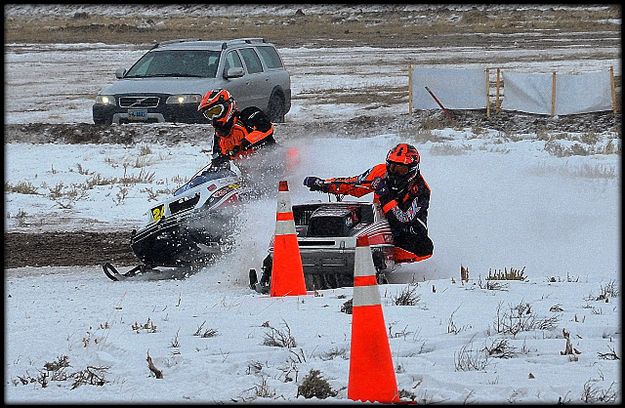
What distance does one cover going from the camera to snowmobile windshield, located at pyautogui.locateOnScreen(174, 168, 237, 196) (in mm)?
11031

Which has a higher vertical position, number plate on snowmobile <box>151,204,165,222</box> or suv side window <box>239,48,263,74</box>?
suv side window <box>239,48,263,74</box>

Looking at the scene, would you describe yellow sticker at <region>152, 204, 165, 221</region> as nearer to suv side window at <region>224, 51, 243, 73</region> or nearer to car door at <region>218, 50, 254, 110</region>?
car door at <region>218, 50, 254, 110</region>

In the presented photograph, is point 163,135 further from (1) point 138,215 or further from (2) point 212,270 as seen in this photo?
(2) point 212,270

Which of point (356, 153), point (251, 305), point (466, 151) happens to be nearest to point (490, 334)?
point (251, 305)

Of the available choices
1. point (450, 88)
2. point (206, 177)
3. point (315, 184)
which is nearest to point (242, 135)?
point (206, 177)

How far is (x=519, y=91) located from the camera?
25359mm

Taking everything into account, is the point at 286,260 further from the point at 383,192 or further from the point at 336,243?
the point at 383,192

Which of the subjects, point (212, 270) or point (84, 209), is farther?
point (84, 209)

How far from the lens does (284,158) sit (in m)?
12.2

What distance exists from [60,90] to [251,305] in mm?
27499

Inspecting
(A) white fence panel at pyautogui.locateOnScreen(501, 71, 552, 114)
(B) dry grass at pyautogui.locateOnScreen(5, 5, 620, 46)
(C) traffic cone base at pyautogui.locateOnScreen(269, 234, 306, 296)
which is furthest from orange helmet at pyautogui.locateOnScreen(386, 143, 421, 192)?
(B) dry grass at pyautogui.locateOnScreen(5, 5, 620, 46)

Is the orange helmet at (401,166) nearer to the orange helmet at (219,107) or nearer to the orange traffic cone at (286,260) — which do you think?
the orange traffic cone at (286,260)

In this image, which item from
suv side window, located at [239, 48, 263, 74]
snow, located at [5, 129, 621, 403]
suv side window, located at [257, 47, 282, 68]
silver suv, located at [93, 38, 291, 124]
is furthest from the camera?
suv side window, located at [257, 47, 282, 68]

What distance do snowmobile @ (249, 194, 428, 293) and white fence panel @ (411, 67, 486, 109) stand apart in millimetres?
15299
